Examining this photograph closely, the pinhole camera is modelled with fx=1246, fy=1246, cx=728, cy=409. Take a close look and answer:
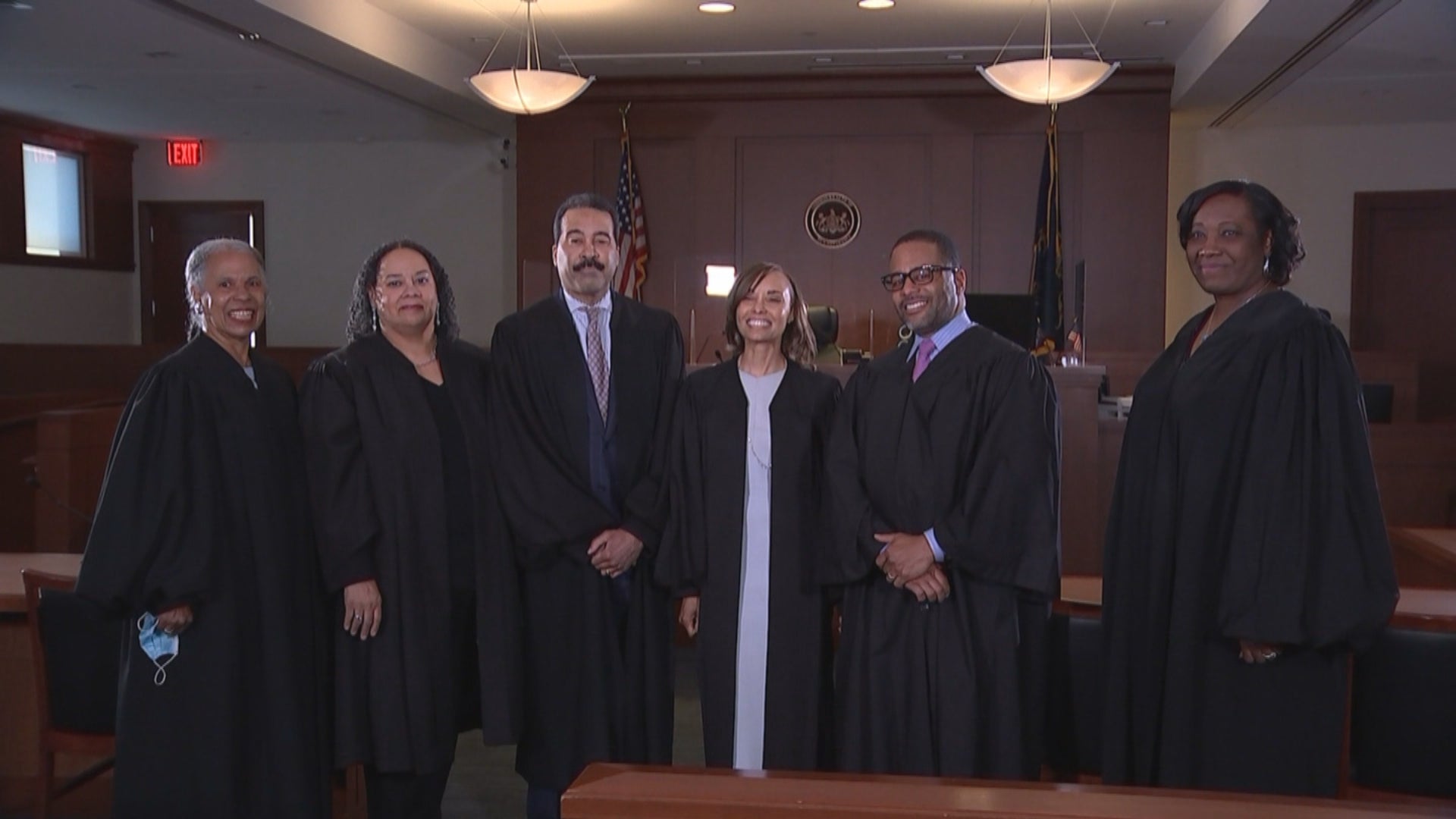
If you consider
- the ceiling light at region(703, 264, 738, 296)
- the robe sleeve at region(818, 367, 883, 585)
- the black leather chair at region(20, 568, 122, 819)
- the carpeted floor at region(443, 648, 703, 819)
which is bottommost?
the carpeted floor at region(443, 648, 703, 819)

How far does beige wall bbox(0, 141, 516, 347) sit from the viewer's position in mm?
11531

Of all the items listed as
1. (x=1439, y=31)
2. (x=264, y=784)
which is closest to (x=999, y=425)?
(x=264, y=784)

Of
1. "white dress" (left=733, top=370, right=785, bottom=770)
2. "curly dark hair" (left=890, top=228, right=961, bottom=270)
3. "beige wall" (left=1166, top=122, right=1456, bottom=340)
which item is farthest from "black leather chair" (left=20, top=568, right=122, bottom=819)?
"beige wall" (left=1166, top=122, right=1456, bottom=340)

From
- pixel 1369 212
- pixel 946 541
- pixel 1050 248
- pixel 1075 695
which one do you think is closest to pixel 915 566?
pixel 946 541

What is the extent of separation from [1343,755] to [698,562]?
150cm

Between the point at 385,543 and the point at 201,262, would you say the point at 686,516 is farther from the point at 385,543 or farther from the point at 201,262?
the point at 201,262

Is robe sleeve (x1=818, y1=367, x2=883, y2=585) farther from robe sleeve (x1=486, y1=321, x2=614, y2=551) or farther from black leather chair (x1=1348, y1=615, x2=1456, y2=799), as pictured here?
black leather chair (x1=1348, y1=615, x2=1456, y2=799)

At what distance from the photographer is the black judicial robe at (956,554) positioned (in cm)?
268

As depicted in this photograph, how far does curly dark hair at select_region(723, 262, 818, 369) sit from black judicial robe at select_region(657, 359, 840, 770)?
0.07m

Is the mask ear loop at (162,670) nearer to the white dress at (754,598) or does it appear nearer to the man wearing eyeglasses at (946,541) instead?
the white dress at (754,598)

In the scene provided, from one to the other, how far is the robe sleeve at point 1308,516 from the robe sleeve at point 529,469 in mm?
1441

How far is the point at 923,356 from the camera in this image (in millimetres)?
2812

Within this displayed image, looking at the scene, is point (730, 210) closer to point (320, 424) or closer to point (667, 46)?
point (667, 46)

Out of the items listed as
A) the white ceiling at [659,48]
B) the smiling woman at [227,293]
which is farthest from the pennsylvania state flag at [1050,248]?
the smiling woman at [227,293]
